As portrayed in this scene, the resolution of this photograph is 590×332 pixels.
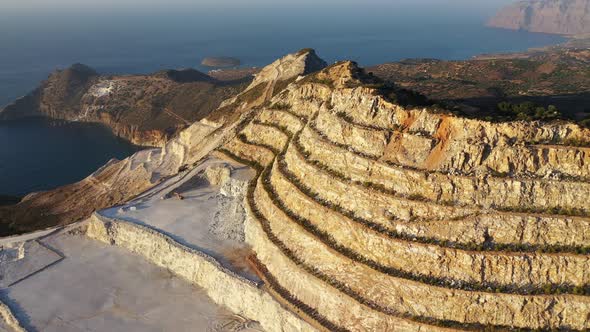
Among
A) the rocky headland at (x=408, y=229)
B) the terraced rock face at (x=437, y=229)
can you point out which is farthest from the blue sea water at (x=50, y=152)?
the terraced rock face at (x=437, y=229)

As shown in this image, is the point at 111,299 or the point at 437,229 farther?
the point at 111,299

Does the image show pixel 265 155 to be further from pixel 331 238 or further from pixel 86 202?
pixel 86 202

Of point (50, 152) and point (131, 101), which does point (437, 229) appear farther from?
point (131, 101)

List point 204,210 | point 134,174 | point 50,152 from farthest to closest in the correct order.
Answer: point 50,152 → point 134,174 → point 204,210

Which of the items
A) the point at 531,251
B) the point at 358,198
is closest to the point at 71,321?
the point at 358,198

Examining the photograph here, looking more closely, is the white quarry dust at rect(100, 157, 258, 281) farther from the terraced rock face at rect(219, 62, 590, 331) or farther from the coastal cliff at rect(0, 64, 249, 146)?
the coastal cliff at rect(0, 64, 249, 146)

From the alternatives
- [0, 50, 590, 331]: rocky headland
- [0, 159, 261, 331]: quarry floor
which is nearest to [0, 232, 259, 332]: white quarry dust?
[0, 159, 261, 331]: quarry floor

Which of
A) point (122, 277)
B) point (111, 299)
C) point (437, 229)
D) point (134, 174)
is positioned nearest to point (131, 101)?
point (134, 174)
